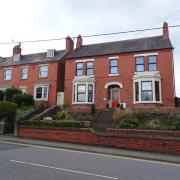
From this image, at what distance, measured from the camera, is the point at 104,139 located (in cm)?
1700

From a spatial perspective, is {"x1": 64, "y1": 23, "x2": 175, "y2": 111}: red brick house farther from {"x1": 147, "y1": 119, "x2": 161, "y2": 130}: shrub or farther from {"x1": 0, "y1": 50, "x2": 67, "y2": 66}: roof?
{"x1": 147, "y1": 119, "x2": 161, "y2": 130}: shrub

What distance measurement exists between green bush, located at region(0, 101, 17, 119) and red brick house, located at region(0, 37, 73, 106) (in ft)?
27.3

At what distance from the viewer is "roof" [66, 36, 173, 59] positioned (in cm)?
2781

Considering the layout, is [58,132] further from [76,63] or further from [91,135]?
[76,63]

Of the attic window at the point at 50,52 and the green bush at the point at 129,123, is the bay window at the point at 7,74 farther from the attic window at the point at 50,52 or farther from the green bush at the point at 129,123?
the green bush at the point at 129,123

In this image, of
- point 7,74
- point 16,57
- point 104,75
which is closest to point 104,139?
point 104,75

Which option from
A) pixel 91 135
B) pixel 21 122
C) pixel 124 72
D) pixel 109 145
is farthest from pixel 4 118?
pixel 124 72

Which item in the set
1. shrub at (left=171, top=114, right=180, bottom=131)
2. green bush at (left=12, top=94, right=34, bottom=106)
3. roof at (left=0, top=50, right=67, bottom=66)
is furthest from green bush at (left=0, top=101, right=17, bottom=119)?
shrub at (left=171, top=114, right=180, bottom=131)

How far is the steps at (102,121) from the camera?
19719mm

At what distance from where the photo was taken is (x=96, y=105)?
28656 mm

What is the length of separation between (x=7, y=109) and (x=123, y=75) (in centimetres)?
1316

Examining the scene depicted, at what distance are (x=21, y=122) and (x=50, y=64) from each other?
13621 millimetres

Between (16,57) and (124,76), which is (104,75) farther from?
(16,57)

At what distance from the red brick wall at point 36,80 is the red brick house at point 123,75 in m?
2.10
